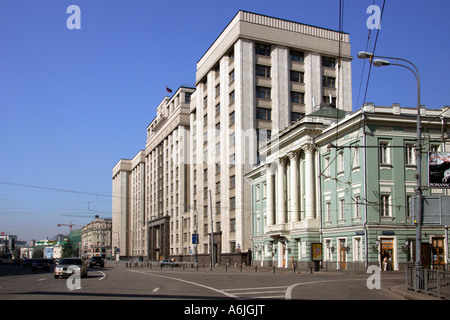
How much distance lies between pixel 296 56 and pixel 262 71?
634 cm

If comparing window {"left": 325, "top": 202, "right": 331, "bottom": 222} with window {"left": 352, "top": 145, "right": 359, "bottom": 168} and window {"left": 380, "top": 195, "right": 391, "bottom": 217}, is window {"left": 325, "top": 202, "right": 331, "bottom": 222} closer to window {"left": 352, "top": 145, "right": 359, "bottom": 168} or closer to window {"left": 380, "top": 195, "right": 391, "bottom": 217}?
window {"left": 352, "top": 145, "right": 359, "bottom": 168}

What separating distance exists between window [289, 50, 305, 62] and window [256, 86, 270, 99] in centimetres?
660

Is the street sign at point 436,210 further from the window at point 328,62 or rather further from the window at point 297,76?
the window at point 328,62

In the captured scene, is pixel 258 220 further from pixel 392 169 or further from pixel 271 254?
pixel 392 169

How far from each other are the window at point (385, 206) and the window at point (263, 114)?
31.9 meters

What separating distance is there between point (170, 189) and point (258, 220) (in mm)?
42507

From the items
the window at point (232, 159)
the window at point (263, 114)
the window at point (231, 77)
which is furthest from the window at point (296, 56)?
the window at point (232, 159)

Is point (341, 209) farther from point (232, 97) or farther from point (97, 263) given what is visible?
point (97, 263)

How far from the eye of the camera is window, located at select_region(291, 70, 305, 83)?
244 feet

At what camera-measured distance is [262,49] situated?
72.9m

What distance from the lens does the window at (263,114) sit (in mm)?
71125

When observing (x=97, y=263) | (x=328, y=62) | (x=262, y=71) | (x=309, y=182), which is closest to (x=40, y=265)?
(x=97, y=263)

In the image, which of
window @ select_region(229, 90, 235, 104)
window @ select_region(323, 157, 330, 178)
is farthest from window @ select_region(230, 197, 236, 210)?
window @ select_region(323, 157, 330, 178)
